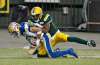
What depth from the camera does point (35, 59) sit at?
39.3 ft

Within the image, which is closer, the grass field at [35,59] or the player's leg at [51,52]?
the grass field at [35,59]

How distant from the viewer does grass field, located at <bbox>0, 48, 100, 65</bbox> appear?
1101 cm

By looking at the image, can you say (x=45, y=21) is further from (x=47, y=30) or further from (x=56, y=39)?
(x=56, y=39)

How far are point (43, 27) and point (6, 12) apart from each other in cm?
988

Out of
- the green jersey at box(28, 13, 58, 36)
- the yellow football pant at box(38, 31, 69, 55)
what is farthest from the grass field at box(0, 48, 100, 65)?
the green jersey at box(28, 13, 58, 36)

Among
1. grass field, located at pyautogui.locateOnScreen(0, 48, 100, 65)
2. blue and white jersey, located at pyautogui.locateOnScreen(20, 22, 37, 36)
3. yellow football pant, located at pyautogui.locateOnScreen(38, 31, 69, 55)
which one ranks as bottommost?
grass field, located at pyautogui.locateOnScreen(0, 48, 100, 65)

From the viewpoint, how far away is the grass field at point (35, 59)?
36.1 ft

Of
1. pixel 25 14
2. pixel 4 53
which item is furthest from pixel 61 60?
pixel 25 14

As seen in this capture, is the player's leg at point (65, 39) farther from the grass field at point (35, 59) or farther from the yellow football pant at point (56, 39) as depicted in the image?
the grass field at point (35, 59)

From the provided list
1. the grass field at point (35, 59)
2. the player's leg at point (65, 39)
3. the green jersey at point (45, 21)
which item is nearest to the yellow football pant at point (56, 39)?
the player's leg at point (65, 39)

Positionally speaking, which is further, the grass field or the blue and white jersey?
the blue and white jersey

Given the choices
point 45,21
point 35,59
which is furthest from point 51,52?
point 45,21

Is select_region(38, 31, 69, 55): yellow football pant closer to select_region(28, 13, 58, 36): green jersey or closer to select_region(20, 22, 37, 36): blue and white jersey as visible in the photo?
select_region(28, 13, 58, 36): green jersey

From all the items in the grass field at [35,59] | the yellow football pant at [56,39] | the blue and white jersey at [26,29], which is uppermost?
the blue and white jersey at [26,29]
